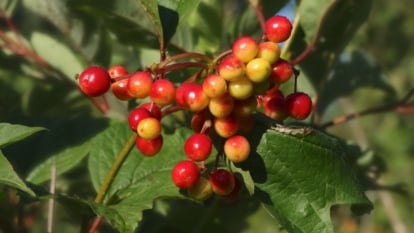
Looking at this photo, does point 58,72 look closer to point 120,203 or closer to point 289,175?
point 120,203

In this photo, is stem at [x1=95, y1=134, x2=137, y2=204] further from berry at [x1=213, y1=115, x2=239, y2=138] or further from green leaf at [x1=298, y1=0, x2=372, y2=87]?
green leaf at [x1=298, y1=0, x2=372, y2=87]

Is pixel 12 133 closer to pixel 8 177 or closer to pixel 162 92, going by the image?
pixel 8 177

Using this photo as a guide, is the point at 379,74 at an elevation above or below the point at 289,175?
below

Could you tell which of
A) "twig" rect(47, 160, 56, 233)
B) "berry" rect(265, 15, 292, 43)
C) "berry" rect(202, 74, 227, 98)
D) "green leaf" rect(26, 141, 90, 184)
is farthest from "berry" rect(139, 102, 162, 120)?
"green leaf" rect(26, 141, 90, 184)

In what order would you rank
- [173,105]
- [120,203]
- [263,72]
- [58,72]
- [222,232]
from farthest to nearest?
1. [58,72]
2. [222,232]
3. [120,203]
4. [173,105]
5. [263,72]

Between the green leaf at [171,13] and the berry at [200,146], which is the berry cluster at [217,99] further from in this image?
the green leaf at [171,13]

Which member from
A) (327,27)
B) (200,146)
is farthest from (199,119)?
(327,27)

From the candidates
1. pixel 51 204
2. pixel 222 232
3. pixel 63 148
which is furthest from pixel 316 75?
pixel 51 204
